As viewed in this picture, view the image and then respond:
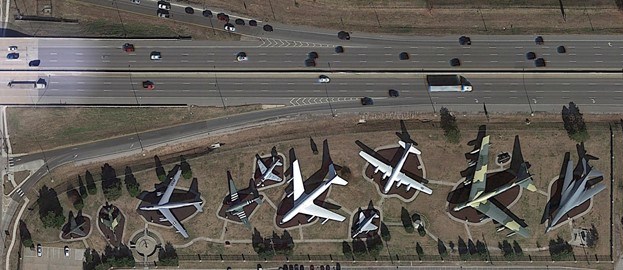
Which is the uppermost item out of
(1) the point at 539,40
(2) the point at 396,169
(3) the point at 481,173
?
(1) the point at 539,40

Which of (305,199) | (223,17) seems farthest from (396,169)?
(223,17)

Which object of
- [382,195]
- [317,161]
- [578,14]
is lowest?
[382,195]

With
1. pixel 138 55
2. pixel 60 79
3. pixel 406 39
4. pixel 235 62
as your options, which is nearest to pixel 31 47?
pixel 60 79

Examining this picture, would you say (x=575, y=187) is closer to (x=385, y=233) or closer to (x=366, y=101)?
(x=385, y=233)

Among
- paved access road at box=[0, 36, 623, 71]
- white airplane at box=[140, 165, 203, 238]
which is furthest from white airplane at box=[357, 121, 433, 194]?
white airplane at box=[140, 165, 203, 238]

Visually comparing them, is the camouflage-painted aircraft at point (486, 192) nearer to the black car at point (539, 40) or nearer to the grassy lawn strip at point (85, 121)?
the black car at point (539, 40)

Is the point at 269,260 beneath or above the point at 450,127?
beneath

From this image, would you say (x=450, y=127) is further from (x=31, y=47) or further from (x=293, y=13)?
(x=31, y=47)
